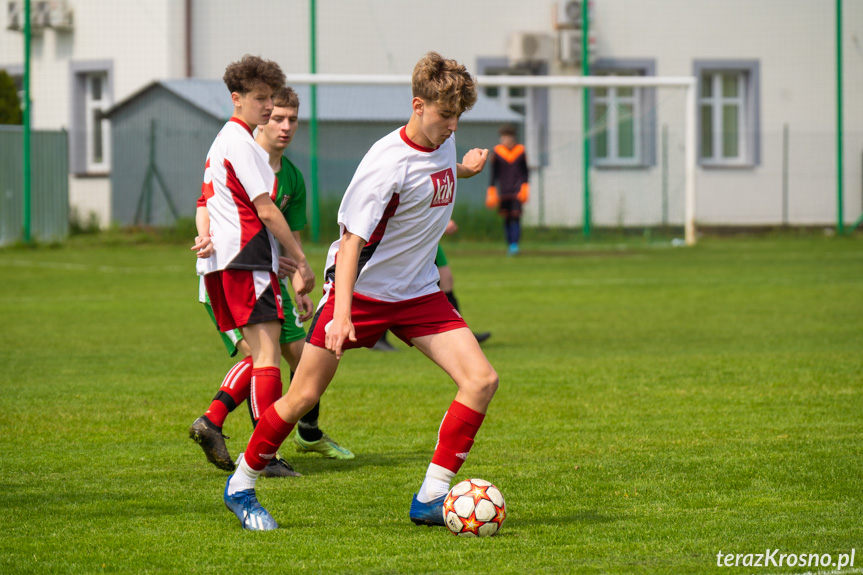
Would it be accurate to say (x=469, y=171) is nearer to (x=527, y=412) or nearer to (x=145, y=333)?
(x=527, y=412)

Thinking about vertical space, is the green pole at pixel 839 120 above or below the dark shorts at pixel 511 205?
above

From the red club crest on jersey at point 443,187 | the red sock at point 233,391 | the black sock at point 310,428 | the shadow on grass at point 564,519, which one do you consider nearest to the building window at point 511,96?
the black sock at point 310,428

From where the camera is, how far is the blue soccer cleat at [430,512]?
444 cm

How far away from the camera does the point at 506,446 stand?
19.5 ft

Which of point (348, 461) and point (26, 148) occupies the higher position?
point (26, 148)

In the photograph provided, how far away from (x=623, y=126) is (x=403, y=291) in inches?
781

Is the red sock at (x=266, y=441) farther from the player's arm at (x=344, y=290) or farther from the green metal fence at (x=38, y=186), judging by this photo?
the green metal fence at (x=38, y=186)

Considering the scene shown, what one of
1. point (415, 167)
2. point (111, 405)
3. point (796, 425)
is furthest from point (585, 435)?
point (111, 405)

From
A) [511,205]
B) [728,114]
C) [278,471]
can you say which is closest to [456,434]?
[278,471]

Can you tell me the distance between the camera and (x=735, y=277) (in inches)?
629

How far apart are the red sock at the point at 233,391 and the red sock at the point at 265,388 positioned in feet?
0.89

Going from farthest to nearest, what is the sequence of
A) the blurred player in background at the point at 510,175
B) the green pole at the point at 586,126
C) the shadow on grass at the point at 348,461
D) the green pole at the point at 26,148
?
1. the green pole at the point at 586,126
2. the green pole at the point at 26,148
3. the blurred player in background at the point at 510,175
4. the shadow on grass at the point at 348,461

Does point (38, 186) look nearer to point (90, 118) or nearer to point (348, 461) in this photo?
point (90, 118)

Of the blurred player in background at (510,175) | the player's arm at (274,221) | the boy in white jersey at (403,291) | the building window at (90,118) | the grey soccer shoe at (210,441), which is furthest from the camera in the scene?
the building window at (90,118)
